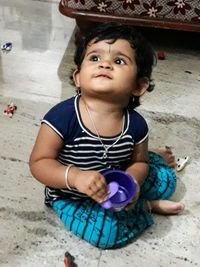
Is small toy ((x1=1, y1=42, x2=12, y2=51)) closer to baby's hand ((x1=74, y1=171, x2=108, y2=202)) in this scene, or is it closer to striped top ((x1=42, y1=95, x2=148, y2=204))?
striped top ((x1=42, y1=95, x2=148, y2=204))

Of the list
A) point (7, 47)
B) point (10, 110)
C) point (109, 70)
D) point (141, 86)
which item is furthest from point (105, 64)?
point (7, 47)

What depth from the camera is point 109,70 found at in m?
1.00

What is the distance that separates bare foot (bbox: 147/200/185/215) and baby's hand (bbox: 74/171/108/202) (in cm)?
27

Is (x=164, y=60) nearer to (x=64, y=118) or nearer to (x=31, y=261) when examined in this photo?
(x=64, y=118)

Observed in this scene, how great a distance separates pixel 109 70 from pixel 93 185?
0.83 feet

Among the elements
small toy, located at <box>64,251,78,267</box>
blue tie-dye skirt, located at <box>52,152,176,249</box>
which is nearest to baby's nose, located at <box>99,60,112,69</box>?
blue tie-dye skirt, located at <box>52,152,176,249</box>

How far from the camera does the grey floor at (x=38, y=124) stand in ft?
3.67

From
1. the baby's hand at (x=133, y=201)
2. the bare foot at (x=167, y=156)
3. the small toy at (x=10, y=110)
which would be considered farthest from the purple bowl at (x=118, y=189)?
the small toy at (x=10, y=110)

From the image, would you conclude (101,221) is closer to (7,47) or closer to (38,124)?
(38,124)

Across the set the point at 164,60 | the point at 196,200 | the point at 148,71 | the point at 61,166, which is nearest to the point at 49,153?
the point at 61,166

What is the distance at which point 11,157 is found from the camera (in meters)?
1.37

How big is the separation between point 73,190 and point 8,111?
55 centimetres

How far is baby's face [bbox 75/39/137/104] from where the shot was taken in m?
1.00

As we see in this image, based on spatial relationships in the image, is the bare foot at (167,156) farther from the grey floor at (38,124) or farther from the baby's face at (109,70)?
the baby's face at (109,70)
